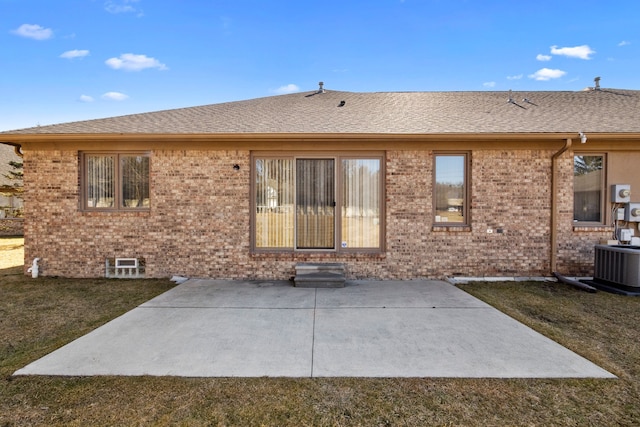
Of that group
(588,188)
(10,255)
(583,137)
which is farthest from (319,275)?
(10,255)

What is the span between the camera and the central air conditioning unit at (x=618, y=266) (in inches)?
216

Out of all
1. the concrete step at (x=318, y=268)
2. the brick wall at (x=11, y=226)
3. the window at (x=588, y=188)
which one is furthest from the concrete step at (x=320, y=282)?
the brick wall at (x=11, y=226)

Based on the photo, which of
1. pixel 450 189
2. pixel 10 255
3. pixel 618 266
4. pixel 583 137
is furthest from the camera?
pixel 10 255

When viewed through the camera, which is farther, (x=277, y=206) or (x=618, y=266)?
(x=277, y=206)

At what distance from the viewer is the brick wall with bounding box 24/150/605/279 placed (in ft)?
21.1

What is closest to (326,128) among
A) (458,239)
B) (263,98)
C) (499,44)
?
(458,239)

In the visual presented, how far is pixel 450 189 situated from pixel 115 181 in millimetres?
7051

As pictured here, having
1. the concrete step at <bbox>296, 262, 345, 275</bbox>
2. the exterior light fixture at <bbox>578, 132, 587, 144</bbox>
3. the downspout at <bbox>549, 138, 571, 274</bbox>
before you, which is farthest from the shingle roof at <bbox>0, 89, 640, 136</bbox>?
the concrete step at <bbox>296, 262, 345, 275</bbox>

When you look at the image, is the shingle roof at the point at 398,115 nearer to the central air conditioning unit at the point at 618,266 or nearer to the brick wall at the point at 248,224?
the brick wall at the point at 248,224

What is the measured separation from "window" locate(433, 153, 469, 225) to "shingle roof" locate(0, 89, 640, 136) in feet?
2.19

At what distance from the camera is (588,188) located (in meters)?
6.58

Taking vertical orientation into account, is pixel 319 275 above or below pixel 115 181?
below

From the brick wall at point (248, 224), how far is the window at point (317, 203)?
0.85 ft

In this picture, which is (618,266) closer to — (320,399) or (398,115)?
(398,115)
